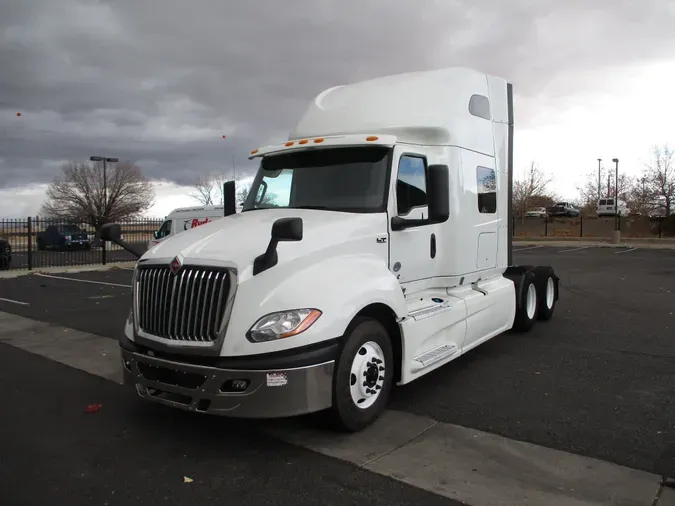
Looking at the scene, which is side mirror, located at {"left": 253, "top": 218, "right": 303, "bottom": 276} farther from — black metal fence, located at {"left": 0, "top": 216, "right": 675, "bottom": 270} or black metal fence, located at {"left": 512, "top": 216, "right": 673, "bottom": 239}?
black metal fence, located at {"left": 512, "top": 216, "right": 673, "bottom": 239}

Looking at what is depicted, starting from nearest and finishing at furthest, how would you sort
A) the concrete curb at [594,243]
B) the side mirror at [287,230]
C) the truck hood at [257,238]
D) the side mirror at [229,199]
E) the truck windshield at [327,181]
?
the side mirror at [287,230], the truck hood at [257,238], the truck windshield at [327,181], the side mirror at [229,199], the concrete curb at [594,243]

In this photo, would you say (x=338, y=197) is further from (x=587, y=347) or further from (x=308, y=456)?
(x=587, y=347)

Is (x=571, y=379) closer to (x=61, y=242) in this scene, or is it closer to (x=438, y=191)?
(x=438, y=191)

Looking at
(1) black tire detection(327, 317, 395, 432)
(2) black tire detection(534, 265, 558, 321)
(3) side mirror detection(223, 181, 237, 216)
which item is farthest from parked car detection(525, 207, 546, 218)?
(1) black tire detection(327, 317, 395, 432)

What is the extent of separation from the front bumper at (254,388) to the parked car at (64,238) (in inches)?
1213

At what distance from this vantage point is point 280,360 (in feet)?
12.8

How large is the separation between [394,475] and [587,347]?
4759mm

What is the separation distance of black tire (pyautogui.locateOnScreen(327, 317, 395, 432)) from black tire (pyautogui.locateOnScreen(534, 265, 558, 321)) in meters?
5.15

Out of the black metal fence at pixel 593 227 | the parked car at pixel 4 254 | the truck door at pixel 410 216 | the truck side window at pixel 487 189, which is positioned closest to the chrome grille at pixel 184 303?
the truck door at pixel 410 216

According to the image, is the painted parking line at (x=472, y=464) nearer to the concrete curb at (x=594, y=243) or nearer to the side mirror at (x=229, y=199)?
the side mirror at (x=229, y=199)

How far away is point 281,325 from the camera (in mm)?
3934

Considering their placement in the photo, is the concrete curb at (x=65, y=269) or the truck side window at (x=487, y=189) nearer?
the truck side window at (x=487, y=189)

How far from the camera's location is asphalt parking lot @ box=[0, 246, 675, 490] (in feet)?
14.4

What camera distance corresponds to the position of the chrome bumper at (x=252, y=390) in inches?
153
